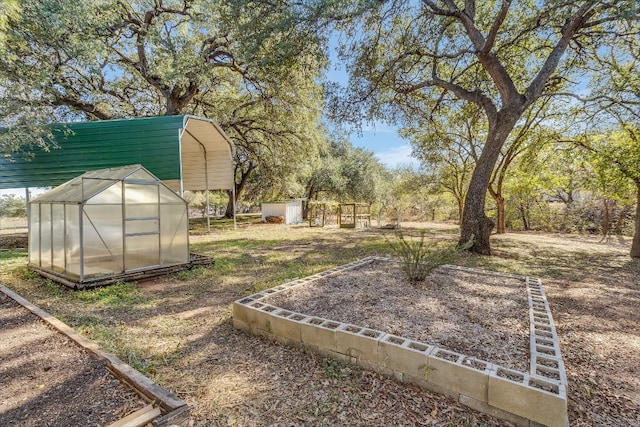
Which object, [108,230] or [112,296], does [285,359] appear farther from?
[108,230]

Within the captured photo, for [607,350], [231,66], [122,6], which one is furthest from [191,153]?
[607,350]

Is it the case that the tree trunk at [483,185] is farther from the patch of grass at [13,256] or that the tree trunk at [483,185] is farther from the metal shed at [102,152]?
the patch of grass at [13,256]

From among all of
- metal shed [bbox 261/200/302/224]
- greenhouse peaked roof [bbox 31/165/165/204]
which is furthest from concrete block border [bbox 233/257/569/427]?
metal shed [bbox 261/200/302/224]

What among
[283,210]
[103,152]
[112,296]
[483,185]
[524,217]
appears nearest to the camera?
[112,296]

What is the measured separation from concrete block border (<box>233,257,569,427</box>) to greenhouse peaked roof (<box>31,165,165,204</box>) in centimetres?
Result: 386

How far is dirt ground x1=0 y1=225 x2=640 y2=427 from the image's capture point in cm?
201

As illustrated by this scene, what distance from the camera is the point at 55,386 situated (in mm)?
2340

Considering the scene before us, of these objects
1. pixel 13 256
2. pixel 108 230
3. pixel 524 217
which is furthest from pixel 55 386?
pixel 524 217

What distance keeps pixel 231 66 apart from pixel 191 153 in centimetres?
415

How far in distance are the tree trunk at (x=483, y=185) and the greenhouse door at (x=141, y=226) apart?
23.9 ft

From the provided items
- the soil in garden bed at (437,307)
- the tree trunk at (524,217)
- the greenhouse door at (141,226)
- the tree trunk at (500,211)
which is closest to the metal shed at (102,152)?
the greenhouse door at (141,226)

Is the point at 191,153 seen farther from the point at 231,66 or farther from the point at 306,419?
the point at 306,419

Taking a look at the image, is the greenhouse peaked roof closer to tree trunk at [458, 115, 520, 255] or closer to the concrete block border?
the concrete block border

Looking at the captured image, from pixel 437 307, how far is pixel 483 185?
5.24 meters
